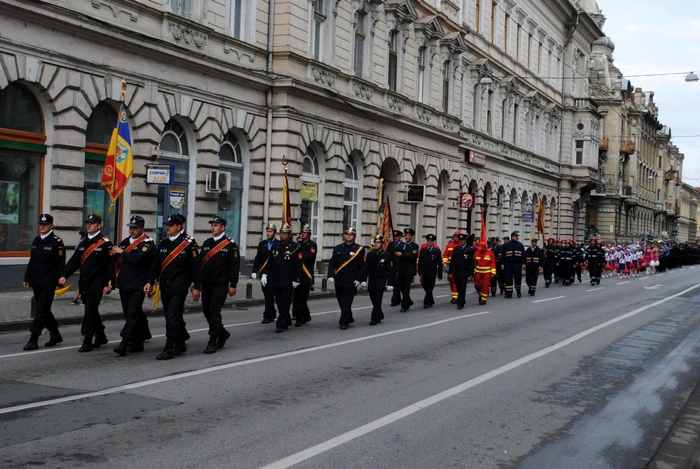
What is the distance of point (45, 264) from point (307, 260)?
5406 mm

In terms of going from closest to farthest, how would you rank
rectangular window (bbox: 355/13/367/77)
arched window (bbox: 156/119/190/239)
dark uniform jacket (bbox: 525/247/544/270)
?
1. arched window (bbox: 156/119/190/239)
2. dark uniform jacket (bbox: 525/247/544/270)
3. rectangular window (bbox: 355/13/367/77)

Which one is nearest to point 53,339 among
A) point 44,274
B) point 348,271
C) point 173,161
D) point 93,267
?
point 44,274

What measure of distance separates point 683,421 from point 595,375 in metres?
2.42

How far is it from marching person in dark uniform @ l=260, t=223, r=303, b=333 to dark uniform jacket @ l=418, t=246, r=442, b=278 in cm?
674

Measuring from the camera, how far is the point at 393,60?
34.4 metres

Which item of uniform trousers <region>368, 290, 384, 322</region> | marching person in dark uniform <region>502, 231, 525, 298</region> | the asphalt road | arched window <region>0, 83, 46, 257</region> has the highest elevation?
arched window <region>0, 83, 46, 257</region>

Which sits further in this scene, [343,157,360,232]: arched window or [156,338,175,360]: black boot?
[343,157,360,232]: arched window

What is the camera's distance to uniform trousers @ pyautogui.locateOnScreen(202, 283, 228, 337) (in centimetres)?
1167

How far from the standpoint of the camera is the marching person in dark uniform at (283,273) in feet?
46.9

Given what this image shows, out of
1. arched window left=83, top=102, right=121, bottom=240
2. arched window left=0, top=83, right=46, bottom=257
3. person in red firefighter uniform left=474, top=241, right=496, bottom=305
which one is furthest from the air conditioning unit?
person in red firefighter uniform left=474, top=241, right=496, bottom=305

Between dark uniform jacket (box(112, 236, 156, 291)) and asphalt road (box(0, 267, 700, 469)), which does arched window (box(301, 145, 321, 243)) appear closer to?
asphalt road (box(0, 267, 700, 469))

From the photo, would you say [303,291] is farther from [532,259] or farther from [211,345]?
[532,259]

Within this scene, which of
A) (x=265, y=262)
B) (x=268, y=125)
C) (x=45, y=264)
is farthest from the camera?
(x=268, y=125)

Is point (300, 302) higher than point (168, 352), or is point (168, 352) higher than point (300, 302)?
point (300, 302)
